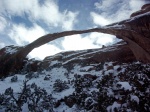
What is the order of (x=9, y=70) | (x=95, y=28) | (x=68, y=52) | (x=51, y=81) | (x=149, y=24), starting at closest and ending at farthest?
1. (x=9, y=70)
2. (x=95, y=28)
3. (x=149, y=24)
4. (x=51, y=81)
5. (x=68, y=52)

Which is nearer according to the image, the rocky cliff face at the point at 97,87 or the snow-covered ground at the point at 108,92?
the rocky cliff face at the point at 97,87

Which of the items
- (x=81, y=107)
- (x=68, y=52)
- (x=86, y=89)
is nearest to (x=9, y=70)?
(x=81, y=107)

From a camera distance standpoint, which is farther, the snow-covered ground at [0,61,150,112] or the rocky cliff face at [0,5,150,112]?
the snow-covered ground at [0,61,150,112]

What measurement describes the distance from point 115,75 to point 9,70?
39.5 feet

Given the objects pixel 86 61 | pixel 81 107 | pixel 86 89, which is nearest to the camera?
pixel 81 107

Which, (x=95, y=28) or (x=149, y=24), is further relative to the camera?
(x=149, y=24)

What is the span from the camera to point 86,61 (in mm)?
27297

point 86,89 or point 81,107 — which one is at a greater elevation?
point 86,89

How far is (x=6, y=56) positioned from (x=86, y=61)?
24172 millimetres

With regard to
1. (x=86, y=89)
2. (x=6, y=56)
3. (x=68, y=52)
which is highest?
(x=68, y=52)

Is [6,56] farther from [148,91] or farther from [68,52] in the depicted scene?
[68,52]

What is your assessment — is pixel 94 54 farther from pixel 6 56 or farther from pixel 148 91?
pixel 6 56

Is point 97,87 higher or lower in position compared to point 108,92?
higher

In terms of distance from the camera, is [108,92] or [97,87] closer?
[108,92]
